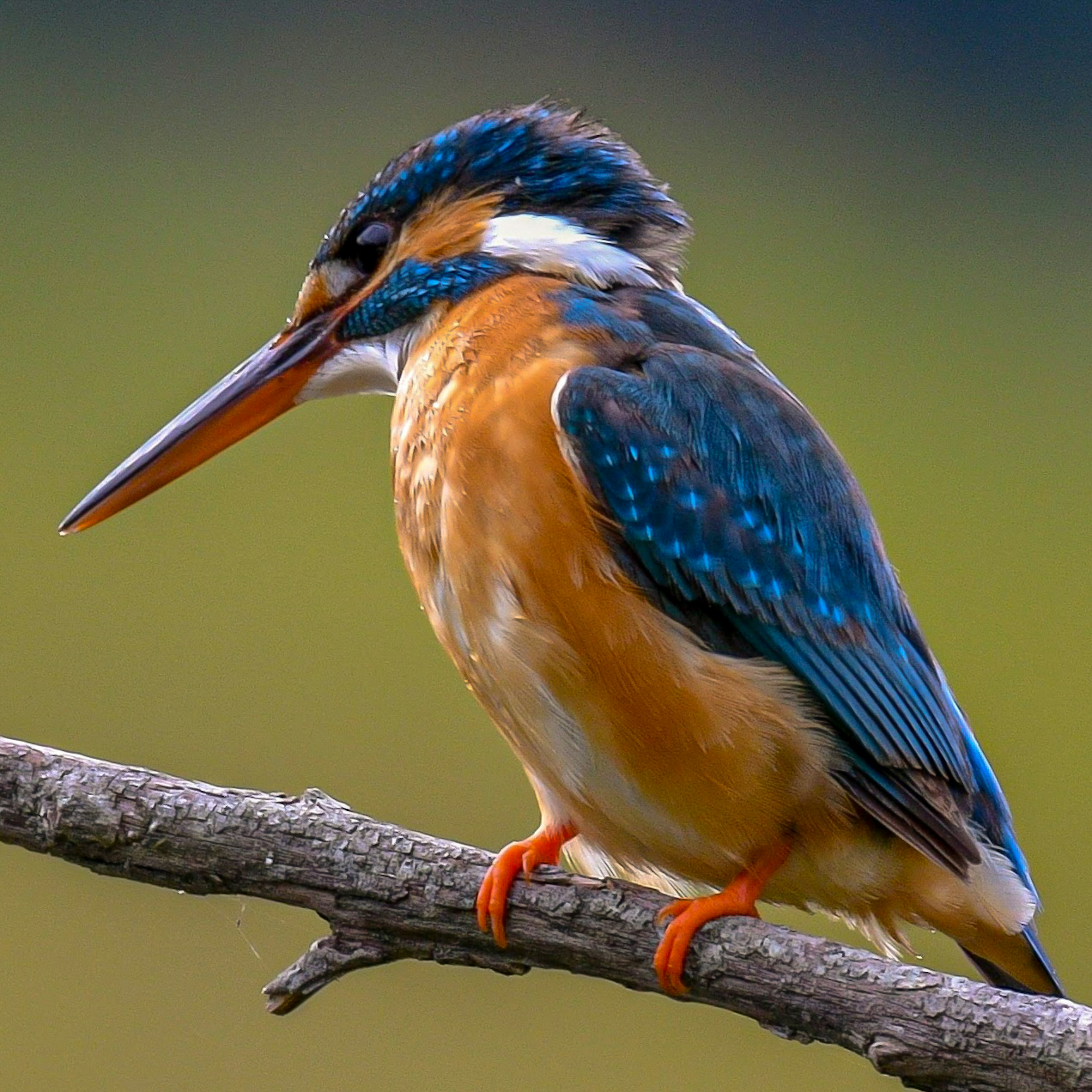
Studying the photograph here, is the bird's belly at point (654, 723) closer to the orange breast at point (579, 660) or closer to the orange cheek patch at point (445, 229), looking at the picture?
the orange breast at point (579, 660)

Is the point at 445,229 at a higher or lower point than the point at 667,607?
higher

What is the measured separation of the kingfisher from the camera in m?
1.21

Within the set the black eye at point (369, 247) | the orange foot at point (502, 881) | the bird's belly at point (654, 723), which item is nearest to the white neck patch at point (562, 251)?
the black eye at point (369, 247)

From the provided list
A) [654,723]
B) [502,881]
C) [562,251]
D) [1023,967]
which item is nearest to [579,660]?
[654,723]

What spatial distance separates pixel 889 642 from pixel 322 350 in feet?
2.05

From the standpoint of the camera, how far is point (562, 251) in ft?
4.67

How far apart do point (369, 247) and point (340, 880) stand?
643mm

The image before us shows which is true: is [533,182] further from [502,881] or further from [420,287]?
[502,881]

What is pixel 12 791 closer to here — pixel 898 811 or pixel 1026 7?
pixel 898 811

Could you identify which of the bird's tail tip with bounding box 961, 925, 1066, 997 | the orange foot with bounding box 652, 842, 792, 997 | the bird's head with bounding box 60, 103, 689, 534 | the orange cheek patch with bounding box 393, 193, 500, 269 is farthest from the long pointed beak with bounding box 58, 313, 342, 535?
the bird's tail tip with bounding box 961, 925, 1066, 997

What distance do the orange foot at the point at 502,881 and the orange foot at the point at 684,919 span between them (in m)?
0.12

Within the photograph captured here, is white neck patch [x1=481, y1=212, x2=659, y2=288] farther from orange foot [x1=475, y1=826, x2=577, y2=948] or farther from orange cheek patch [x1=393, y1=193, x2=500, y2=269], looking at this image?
orange foot [x1=475, y1=826, x2=577, y2=948]

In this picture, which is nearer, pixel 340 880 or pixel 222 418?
pixel 340 880

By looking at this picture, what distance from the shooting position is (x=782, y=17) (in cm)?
411
